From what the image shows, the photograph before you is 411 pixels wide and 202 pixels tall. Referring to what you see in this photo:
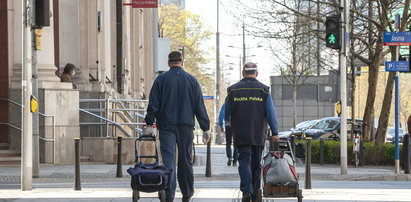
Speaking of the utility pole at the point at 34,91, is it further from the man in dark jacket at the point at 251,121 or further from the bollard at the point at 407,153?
the bollard at the point at 407,153

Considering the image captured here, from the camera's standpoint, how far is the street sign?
22031 mm

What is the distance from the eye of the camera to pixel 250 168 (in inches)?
524

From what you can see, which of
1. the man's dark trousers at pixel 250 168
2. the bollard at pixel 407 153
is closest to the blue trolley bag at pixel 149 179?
the man's dark trousers at pixel 250 168

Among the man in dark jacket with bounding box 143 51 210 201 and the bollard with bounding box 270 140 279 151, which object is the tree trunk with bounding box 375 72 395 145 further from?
the man in dark jacket with bounding box 143 51 210 201

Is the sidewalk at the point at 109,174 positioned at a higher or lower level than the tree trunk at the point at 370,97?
lower

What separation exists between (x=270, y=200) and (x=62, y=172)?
8.33 metres

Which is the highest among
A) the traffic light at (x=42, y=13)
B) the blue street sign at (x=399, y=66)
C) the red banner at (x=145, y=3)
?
the red banner at (x=145, y=3)

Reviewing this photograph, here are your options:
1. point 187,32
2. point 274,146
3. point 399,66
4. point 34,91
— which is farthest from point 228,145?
point 187,32

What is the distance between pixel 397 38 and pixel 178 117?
10.6m

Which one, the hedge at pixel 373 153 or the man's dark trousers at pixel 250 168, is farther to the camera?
the hedge at pixel 373 153

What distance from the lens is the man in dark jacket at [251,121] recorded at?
1329 cm

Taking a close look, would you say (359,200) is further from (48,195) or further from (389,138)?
(389,138)

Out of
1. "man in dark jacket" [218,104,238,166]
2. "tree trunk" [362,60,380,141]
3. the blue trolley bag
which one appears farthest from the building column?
the blue trolley bag

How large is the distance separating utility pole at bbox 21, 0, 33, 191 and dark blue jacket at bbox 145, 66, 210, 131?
4270 mm
